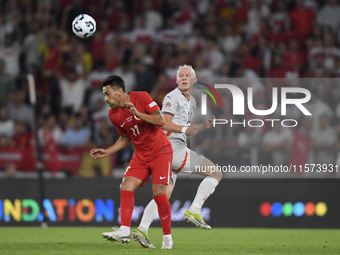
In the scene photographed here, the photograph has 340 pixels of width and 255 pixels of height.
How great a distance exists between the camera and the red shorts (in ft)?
21.4

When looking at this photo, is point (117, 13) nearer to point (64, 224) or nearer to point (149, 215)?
point (64, 224)

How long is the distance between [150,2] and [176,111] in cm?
751

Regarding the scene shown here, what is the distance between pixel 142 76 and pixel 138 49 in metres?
0.99

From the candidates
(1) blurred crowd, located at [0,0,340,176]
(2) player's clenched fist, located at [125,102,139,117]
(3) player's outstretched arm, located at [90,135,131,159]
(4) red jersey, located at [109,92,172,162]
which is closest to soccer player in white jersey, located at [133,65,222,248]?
(4) red jersey, located at [109,92,172,162]

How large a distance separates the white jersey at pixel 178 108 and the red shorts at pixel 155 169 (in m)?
0.80

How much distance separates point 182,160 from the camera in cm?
729

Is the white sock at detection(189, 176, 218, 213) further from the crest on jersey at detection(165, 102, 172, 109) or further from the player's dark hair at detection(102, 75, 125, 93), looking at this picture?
the player's dark hair at detection(102, 75, 125, 93)

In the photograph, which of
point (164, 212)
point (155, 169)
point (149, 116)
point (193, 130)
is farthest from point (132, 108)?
point (193, 130)

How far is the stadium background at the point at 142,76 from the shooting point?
10188 millimetres

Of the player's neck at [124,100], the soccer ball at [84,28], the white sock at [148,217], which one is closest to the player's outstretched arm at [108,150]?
the player's neck at [124,100]

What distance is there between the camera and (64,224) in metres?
10.3

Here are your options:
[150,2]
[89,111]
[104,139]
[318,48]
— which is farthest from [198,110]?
[150,2]

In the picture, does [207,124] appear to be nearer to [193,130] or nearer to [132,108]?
[193,130]

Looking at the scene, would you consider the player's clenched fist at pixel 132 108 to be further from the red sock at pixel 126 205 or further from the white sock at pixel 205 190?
the white sock at pixel 205 190
